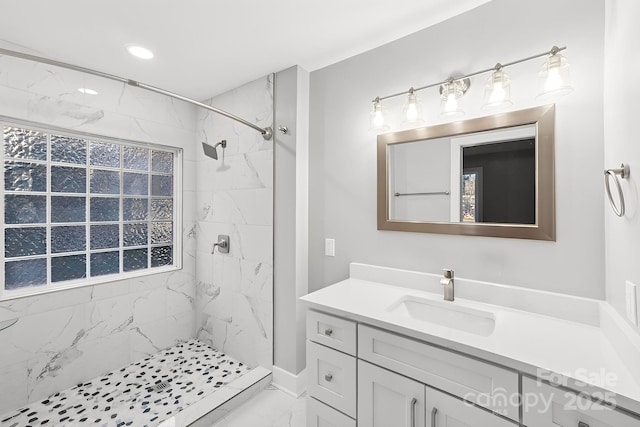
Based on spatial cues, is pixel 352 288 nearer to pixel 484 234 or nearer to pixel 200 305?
pixel 484 234

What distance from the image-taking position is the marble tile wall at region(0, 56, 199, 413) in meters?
1.90

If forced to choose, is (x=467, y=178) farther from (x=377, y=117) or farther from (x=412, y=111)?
(x=377, y=117)

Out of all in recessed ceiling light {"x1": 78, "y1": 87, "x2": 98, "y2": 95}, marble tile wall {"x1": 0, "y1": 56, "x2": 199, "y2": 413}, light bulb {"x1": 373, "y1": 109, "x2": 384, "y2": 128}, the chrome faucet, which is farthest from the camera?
recessed ceiling light {"x1": 78, "y1": 87, "x2": 98, "y2": 95}

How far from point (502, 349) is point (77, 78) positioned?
3.15 metres

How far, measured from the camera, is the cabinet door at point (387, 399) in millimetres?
1163

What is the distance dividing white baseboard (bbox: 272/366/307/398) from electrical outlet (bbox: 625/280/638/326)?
1919 mm

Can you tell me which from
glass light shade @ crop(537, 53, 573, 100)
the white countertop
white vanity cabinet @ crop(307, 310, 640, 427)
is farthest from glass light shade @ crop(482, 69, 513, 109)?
white vanity cabinet @ crop(307, 310, 640, 427)

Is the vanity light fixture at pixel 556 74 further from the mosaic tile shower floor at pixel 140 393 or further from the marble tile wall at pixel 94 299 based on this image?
the mosaic tile shower floor at pixel 140 393

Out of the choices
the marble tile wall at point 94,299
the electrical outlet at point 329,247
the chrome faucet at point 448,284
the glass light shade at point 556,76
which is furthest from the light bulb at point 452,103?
the marble tile wall at point 94,299

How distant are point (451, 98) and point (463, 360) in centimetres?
125

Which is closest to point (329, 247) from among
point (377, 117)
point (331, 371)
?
point (331, 371)

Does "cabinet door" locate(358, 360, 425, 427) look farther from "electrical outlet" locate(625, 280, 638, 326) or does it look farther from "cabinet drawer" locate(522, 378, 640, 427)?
"electrical outlet" locate(625, 280, 638, 326)

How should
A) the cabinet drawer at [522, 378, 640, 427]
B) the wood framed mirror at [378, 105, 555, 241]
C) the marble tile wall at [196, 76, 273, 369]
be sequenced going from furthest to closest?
1. the marble tile wall at [196, 76, 273, 369]
2. the wood framed mirror at [378, 105, 555, 241]
3. the cabinet drawer at [522, 378, 640, 427]

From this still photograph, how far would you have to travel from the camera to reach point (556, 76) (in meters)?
1.21
